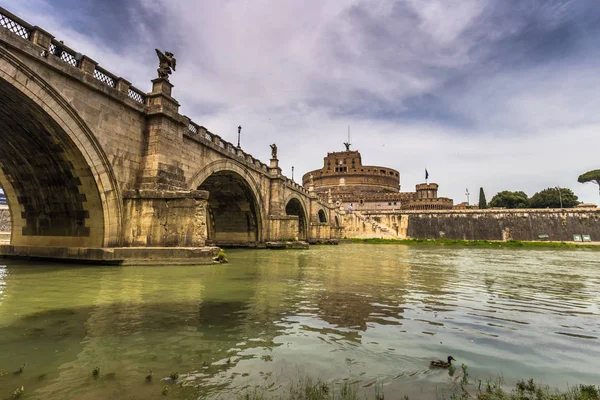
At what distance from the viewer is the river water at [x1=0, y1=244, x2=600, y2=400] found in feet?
9.27

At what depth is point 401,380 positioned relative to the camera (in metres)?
2.86

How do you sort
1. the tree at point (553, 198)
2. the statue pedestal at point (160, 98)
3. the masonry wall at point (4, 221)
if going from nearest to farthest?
the statue pedestal at point (160, 98) < the masonry wall at point (4, 221) < the tree at point (553, 198)

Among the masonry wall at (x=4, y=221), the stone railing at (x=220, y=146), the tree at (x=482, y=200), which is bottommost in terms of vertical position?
the masonry wall at (x=4, y=221)

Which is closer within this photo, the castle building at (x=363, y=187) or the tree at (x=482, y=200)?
the castle building at (x=363, y=187)

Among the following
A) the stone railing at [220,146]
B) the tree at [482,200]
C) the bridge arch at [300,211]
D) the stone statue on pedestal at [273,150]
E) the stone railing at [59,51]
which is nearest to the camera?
the stone railing at [59,51]

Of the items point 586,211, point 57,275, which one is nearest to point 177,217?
point 57,275

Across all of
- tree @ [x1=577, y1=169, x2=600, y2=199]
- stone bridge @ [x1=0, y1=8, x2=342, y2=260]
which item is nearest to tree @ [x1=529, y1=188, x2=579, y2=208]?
tree @ [x1=577, y1=169, x2=600, y2=199]

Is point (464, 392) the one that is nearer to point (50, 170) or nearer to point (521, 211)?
point (50, 170)

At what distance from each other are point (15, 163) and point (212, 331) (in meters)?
13.4

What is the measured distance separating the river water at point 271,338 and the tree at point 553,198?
76.1m

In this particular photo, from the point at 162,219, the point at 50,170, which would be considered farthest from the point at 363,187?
the point at 50,170

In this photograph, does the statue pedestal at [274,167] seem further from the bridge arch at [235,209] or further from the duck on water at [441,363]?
the duck on water at [441,363]

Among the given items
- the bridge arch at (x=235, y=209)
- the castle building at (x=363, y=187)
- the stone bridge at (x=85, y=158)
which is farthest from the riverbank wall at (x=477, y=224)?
the stone bridge at (x=85, y=158)

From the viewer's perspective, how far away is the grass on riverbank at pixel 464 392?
8.32 feet
